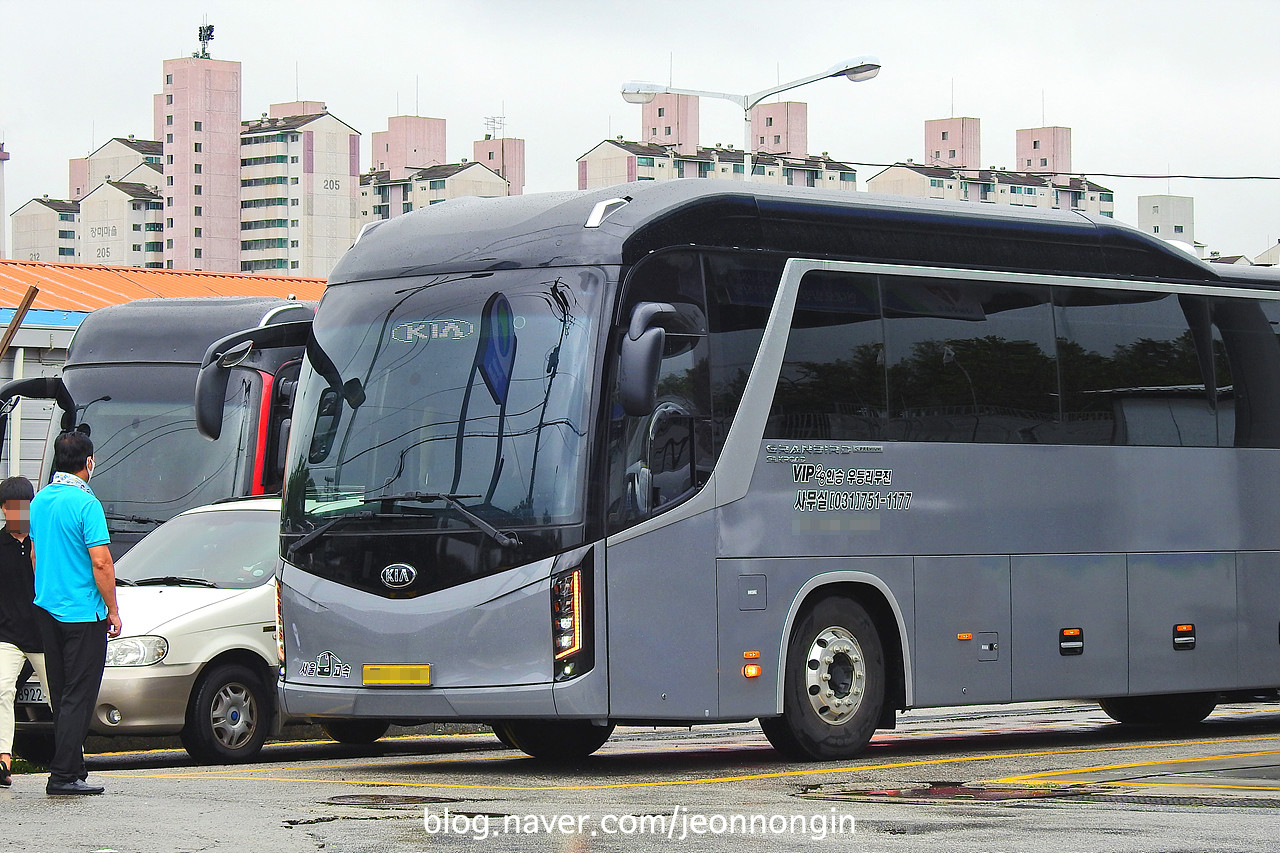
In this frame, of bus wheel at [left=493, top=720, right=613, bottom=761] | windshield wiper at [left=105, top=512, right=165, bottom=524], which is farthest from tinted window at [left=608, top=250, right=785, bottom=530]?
windshield wiper at [left=105, top=512, right=165, bottom=524]

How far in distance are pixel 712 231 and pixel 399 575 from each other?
278 cm

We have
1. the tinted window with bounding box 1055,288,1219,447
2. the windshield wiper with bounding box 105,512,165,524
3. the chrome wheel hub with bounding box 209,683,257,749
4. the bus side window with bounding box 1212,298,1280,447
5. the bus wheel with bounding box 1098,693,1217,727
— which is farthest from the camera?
the windshield wiper with bounding box 105,512,165,524

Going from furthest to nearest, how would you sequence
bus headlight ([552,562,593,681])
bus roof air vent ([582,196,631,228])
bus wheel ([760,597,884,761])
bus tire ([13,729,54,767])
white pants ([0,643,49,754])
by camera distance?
bus tire ([13,729,54,767])
bus wheel ([760,597,884,761])
bus roof air vent ([582,196,631,228])
bus headlight ([552,562,593,681])
white pants ([0,643,49,754])

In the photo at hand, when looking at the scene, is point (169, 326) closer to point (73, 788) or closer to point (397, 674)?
point (397, 674)

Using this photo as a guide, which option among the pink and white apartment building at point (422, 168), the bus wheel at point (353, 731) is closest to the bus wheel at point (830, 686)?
the bus wheel at point (353, 731)

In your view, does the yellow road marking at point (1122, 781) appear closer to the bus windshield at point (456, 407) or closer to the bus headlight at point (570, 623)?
the bus headlight at point (570, 623)

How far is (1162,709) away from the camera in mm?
16062

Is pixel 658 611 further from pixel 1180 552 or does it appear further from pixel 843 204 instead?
pixel 1180 552

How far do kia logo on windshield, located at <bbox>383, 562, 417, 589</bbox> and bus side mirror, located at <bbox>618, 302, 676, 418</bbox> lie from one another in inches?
60.8

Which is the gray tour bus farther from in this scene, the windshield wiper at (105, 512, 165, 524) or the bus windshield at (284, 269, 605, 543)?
the windshield wiper at (105, 512, 165, 524)

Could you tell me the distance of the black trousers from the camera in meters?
10.4

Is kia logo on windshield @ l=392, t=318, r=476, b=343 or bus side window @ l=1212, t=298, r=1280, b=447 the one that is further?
bus side window @ l=1212, t=298, r=1280, b=447

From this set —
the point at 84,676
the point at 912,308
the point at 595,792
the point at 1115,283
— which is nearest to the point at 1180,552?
the point at 1115,283

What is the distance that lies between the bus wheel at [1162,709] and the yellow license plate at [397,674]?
6643 mm
